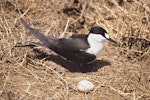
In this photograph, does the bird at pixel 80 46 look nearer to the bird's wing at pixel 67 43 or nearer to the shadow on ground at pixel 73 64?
the bird's wing at pixel 67 43

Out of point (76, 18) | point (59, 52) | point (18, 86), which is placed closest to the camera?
point (18, 86)

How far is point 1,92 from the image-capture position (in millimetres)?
3672

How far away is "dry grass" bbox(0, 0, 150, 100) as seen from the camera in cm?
394

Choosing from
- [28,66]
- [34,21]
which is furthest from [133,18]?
[28,66]

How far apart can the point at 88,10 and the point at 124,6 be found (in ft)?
1.62

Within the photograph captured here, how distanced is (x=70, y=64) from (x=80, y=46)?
1.22 feet

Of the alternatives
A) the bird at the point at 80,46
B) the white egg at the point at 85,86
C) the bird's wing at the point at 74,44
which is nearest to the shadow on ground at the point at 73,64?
the bird at the point at 80,46

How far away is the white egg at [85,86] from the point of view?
12.8ft

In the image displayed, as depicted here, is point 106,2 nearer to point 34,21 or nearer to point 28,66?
point 34,21

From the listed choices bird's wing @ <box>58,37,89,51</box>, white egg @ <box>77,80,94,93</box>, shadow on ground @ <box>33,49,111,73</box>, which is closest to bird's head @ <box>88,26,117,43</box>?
bird's wing @ <box>58,37,89,51</box>

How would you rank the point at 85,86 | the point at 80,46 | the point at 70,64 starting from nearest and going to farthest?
1. the point at 85,86
2. the point at 80,46
3. the point at 70,64

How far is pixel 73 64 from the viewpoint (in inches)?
179

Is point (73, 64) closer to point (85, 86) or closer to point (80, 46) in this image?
point (80, 46)

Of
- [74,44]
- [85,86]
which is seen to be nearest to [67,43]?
[74,44]
